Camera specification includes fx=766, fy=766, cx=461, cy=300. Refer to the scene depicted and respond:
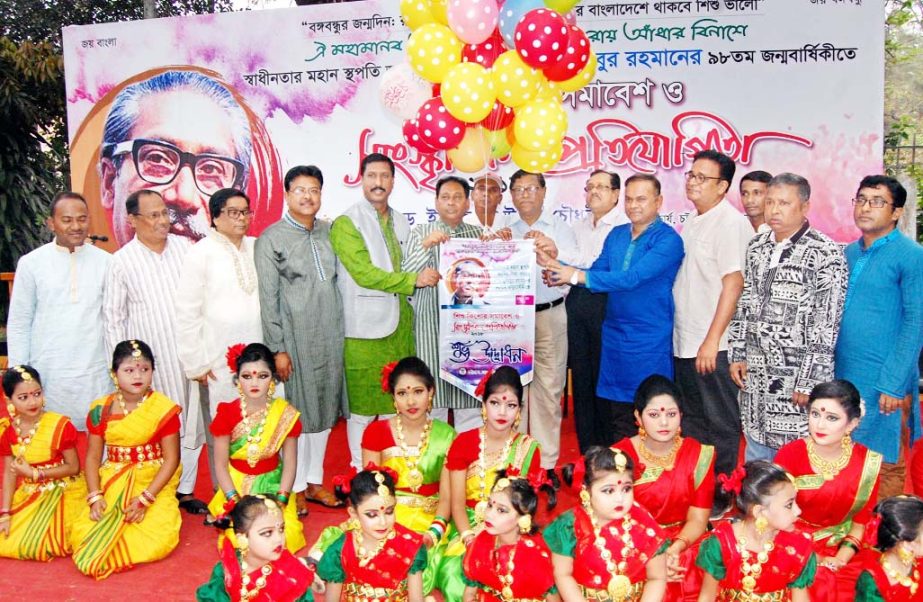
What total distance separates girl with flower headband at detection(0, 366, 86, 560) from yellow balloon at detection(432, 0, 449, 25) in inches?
93.0

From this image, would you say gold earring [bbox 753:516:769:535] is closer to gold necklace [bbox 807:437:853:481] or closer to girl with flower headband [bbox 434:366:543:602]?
gold necklace [bbox 807:437:853:481]

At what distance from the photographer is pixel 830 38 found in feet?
16.9

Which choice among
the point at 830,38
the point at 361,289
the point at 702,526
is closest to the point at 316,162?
the point at 361,289

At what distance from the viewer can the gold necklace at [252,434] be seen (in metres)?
3.22

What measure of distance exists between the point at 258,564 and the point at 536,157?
2.12 metres

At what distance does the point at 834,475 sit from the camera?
2.64 metres

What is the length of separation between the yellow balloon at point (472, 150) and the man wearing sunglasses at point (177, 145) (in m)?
2.96

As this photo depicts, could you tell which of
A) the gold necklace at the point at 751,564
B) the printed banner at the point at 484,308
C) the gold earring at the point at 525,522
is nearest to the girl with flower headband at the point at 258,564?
the gold earring at the point at 525,522

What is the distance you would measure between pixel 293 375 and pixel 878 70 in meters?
4.28

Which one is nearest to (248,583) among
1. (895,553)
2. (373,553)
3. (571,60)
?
(373,553)

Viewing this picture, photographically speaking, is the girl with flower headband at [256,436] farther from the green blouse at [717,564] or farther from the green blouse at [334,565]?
the green blouse at [717,564]

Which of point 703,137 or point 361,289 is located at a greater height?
point 703,137

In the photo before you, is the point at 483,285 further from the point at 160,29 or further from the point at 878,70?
the point at 160,29

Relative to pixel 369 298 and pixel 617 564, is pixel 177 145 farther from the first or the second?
pixel 617 564
